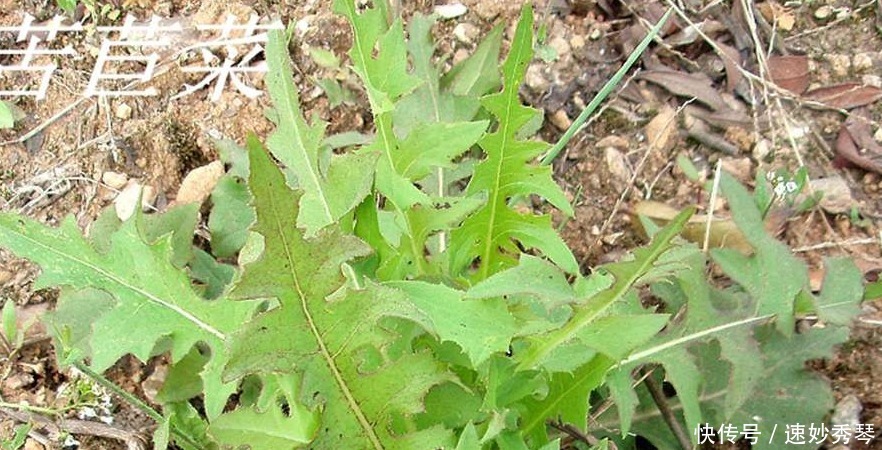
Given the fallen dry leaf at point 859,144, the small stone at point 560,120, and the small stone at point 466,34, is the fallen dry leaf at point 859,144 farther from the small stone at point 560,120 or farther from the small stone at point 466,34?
the small stone at point 466,34

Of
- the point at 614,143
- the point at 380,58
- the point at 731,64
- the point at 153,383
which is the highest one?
the point at 380,58

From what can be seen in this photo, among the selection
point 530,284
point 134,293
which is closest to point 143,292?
point 134,293

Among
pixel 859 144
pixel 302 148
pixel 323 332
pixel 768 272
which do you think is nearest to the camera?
pixel 323 332

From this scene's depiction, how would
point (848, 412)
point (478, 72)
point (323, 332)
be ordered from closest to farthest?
point (323, 332) < point (848, 412) < point (478, 72)

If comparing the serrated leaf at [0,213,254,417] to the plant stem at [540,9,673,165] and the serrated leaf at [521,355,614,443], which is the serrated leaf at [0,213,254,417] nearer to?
the serrated leaf at [521,355,614,443]

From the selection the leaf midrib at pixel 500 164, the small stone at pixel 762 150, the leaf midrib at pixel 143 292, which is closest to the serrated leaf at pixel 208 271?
the leaf midrib at pixel 143 292

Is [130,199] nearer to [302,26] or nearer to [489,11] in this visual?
[302,26]

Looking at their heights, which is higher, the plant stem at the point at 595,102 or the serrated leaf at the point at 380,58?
the serrated leaf at the point at 380,58

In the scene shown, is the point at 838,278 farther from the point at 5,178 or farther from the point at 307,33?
the point at 5,178
